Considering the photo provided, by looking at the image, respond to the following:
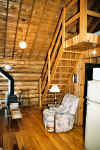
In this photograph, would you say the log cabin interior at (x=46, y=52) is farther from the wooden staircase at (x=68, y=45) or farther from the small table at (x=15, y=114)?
the small table at (x=15, y=114)

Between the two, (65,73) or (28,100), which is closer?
(65,73)

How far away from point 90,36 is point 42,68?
139 inches

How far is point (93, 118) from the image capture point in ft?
9.32

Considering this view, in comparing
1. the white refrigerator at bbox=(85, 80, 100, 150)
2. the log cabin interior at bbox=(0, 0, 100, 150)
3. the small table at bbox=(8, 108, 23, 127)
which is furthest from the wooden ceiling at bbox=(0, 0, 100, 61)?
the white refrigerator at bbox=(85, 80, 100, 150)

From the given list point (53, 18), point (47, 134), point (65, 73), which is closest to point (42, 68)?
point (65, 73)

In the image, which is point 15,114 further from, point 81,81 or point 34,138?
point 81,81

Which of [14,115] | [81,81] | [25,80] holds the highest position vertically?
[81,81]

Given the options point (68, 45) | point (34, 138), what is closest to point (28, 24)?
point (68, 45)

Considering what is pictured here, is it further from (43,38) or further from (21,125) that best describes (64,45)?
(21,125)

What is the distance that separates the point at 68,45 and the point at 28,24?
1.56 metres

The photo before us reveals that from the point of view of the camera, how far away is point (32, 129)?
4.21 meters

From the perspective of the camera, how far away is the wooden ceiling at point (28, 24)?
3705mm

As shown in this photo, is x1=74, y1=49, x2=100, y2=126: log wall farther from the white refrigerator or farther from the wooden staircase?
the white refrigerator

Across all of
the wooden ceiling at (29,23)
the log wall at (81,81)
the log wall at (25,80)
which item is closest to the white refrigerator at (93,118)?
the log wall at (81,81)
